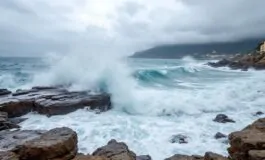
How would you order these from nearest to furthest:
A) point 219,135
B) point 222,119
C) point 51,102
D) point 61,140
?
point 61,140 < point 219,135 < point 222,119 < point 51,102

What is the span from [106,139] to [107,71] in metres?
7.25

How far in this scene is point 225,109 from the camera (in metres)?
12.6

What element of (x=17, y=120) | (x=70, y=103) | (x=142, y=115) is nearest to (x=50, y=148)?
(x=17, y=120)

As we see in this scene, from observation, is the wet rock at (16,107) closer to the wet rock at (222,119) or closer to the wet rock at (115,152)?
the wet rock at (115,152)

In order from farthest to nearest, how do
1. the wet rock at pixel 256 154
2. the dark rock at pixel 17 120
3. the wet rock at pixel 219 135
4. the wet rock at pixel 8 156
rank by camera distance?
the dark rock at pixel 17 120, the wet rock at pixel 219 135, the wet rock at pixel 8 156, the wet rock at pixel 256 154

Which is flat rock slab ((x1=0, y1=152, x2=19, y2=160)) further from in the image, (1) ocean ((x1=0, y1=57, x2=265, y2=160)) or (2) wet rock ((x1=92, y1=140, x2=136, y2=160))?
(1) ocean ((x1=0, y1=57, x2=265, y2=160))

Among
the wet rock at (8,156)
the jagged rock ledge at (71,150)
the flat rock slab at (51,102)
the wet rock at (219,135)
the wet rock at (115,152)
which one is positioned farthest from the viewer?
the flat rock slab at (51,102)

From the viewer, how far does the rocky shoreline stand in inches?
202

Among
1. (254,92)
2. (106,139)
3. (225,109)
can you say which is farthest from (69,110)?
(254,92)

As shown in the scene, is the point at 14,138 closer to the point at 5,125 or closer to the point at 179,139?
the point at 5,125

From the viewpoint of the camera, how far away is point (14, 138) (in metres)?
6.79

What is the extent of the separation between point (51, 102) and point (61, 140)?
5639 mm

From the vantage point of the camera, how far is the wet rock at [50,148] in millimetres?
5098

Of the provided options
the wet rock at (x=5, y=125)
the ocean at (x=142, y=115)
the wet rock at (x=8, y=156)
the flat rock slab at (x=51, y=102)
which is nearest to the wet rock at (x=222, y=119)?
the ocean at (x=142, y=115)
